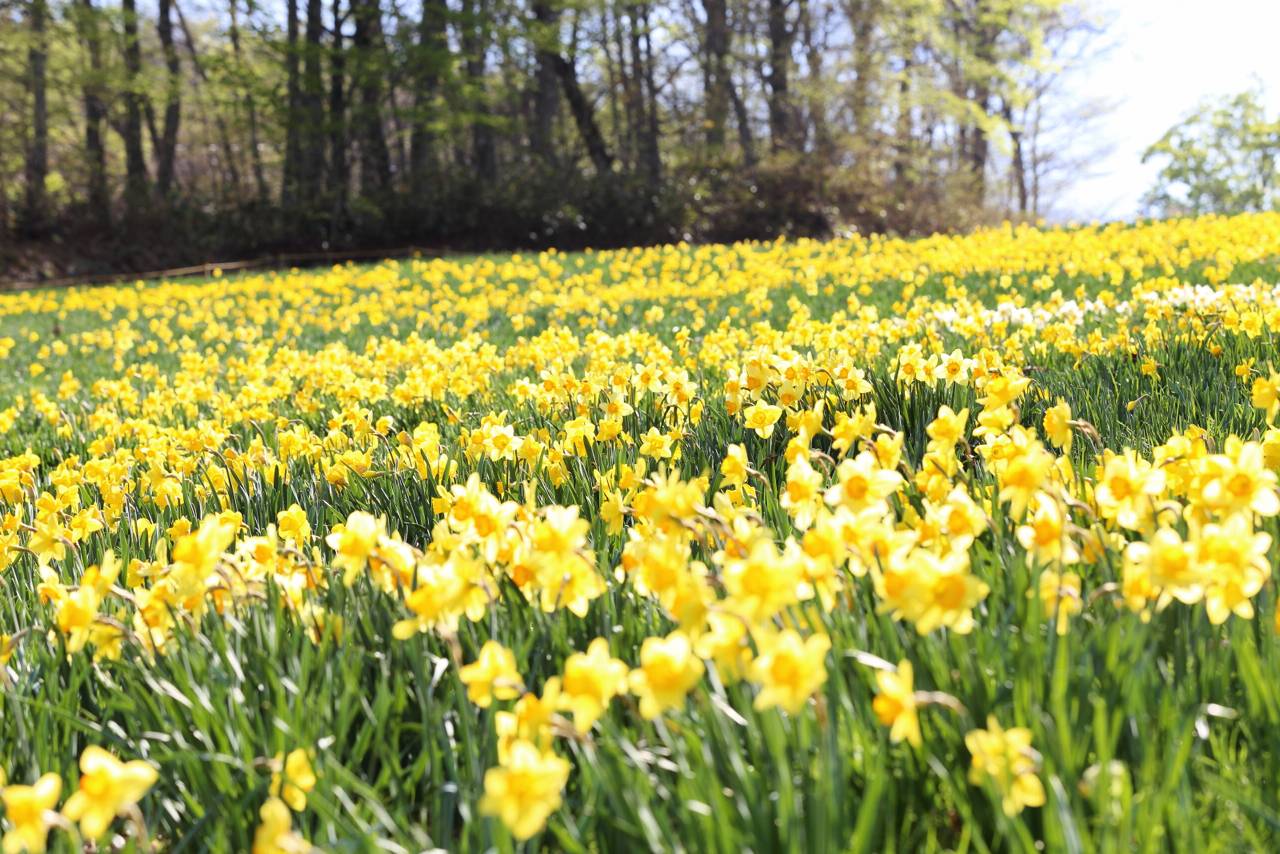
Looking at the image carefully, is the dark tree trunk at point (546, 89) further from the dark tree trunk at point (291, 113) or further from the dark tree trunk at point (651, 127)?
the dark tree trunk at point (291, 113)

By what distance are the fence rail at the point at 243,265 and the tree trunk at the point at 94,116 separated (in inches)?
102

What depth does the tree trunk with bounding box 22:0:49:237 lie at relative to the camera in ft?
71.2

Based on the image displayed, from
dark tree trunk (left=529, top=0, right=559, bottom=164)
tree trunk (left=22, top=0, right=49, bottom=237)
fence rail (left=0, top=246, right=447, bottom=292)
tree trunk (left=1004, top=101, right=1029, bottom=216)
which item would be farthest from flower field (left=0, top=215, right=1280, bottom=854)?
tree trunk (left=1004, top=101, right=1029, bottom=216)

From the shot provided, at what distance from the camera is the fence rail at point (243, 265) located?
60.4 feet

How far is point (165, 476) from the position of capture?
9.36ft

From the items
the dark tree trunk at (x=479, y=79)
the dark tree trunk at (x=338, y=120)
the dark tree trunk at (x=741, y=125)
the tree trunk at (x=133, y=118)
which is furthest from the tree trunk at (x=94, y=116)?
the dark tree trunk at (x=741, y=125)

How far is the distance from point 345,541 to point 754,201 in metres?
19.9

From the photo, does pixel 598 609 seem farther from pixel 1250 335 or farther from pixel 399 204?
pixel 399 204

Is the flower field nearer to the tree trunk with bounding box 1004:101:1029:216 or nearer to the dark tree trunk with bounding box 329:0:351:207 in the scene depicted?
the dark tree trunk with bounding box 329:0:351:207

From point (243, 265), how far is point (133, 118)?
7633 millimetres

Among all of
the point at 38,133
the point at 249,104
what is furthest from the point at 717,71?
the point at 38,133

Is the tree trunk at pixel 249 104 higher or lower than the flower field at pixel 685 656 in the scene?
higher

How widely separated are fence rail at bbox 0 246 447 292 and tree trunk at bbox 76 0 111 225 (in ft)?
8.50

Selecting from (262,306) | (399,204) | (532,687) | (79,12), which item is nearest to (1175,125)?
(399,204)
